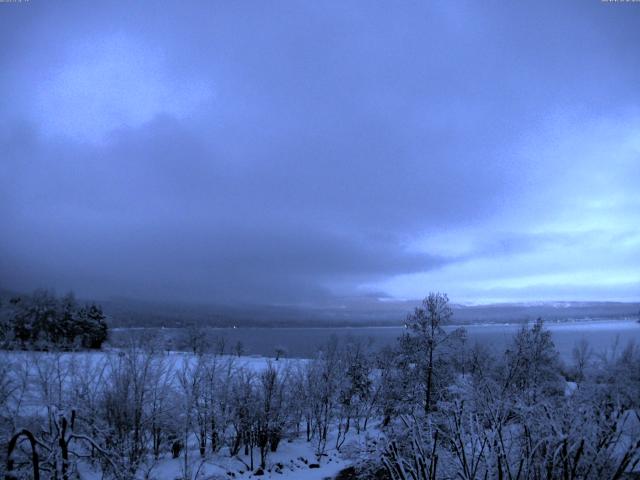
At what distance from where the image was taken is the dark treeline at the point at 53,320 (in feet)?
216

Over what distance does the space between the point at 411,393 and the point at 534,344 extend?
515 inches

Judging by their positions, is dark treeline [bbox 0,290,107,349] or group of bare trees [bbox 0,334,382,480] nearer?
group of bare trees [bbox 0,334,382,480]

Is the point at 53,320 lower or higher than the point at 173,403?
higher

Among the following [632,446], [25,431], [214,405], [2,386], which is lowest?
[214,405]

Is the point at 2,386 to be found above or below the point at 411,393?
above

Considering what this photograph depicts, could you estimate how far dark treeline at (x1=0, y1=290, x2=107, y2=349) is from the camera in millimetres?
65812

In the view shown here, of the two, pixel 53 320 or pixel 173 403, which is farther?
pixel 53 320

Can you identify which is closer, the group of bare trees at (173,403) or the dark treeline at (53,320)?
the group of bare trees at (173,403)

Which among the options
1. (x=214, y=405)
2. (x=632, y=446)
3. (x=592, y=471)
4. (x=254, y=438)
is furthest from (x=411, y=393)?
(x=632, y=446)

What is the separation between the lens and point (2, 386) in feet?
Result: 67.9

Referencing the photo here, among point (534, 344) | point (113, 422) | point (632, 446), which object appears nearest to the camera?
point (632, 446)

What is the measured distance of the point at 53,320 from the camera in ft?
222

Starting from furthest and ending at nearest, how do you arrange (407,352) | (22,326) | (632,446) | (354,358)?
1. (22,326)
2. (354,358)
3. (407,352)
4. (632,446)

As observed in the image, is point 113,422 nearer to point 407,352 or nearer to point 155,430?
point 155,430
